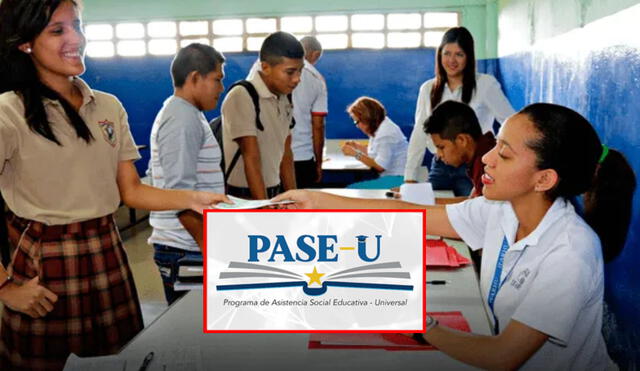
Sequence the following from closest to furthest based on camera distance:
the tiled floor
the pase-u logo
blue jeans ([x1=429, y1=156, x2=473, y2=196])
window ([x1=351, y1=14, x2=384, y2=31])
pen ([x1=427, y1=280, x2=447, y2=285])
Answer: the pase-u logo < pen ([x1=427, y1=280, x2=447, y2=285]) < blue jeans ([x1=429, y1=156, x2=473, y2=196]) < the tiled floor < window ([x1=351, y1=14, x2=384, y2=31])

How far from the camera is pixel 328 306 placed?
1162 mm

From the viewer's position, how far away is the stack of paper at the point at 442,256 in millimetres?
1909

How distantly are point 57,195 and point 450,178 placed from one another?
2.22 metres

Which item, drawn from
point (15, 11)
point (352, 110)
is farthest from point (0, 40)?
point (352, 110)

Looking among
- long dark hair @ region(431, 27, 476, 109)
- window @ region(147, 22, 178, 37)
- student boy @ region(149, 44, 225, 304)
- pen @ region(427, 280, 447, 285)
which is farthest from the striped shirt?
window @ region(147, 22, 178, 37)

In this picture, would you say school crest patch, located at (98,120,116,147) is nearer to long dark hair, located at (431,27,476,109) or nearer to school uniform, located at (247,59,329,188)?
long dark hair, located at (431,27,476,109)

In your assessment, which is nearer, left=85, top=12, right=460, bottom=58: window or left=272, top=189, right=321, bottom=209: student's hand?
left=272, top=189, right=321, bottom=209: student's hand

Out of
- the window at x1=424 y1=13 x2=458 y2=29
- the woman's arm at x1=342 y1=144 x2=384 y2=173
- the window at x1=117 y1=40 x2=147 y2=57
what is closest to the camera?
the woman's arm at x1=342 y1=144 x2=384 y2=173

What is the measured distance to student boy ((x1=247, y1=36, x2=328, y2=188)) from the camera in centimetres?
388

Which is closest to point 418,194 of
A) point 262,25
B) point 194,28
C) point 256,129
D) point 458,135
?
point 458,135

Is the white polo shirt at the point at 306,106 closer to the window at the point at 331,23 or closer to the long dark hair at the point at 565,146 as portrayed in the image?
the window at the point at 331,23

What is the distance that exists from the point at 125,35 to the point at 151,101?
720mm

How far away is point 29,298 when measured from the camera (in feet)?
4.30

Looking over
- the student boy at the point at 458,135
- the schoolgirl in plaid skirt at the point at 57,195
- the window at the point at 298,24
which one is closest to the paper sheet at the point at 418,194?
the student boy at the point at 458,135
